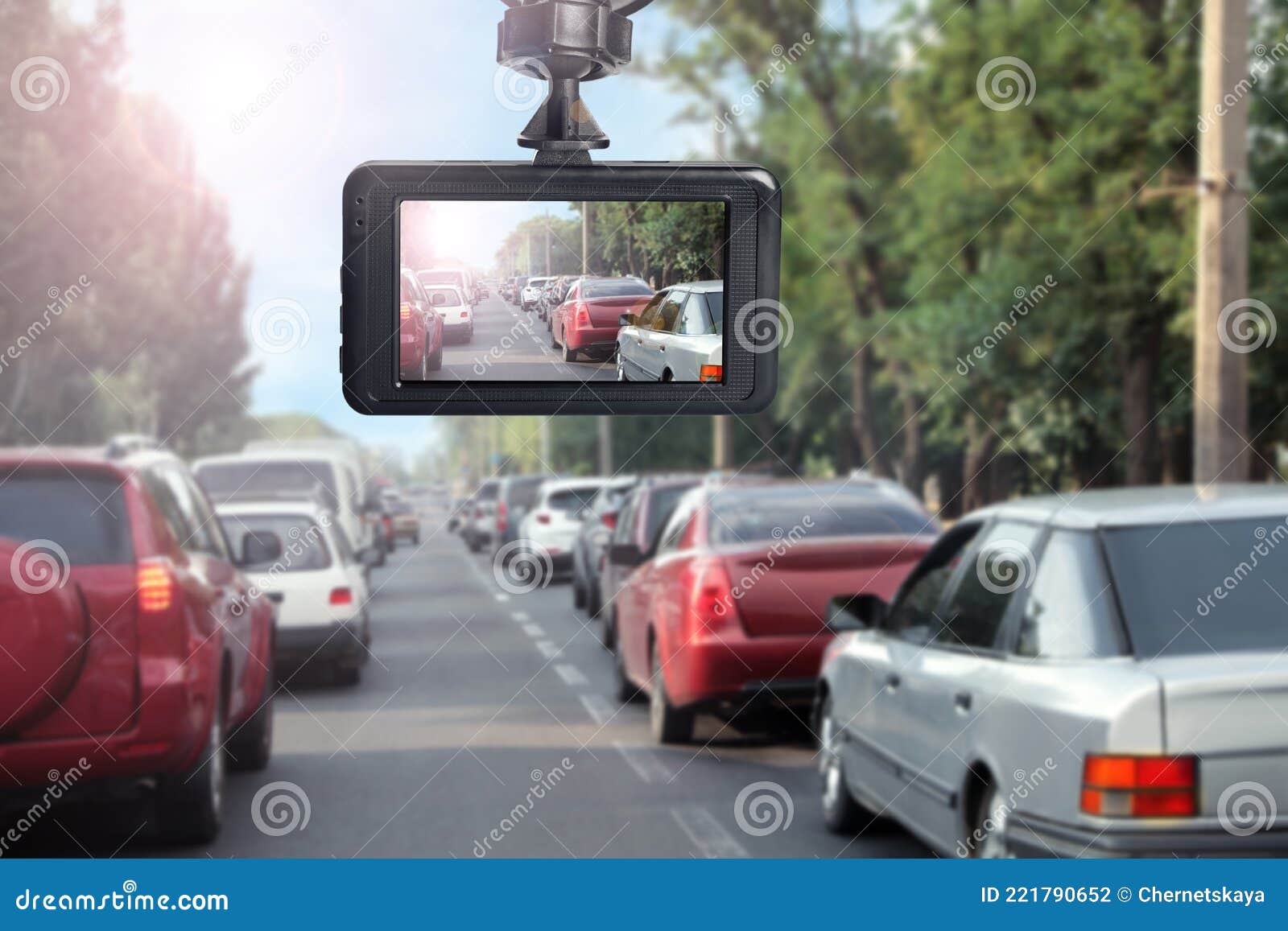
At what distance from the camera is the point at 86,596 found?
665 centimetres

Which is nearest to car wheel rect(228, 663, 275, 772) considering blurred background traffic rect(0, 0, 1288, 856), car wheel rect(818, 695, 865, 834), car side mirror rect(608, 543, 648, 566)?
blurred background traffic rect(0, 0, 1288, 856)

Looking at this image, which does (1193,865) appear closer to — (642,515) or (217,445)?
(642,515)

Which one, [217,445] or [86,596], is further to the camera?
[217,445]

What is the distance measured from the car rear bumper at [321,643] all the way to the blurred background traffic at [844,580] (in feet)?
0.10

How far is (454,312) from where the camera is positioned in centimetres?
274

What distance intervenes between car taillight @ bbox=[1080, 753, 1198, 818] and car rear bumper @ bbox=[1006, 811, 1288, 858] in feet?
0.13

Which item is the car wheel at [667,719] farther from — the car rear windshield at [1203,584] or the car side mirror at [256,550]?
the car rear windshield at [1203,584]

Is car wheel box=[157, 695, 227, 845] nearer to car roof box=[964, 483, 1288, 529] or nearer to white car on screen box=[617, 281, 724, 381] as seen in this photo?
car roof box=[964, 483, 1288, 529]

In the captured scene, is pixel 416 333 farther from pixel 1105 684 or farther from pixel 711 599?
pixel 711 599

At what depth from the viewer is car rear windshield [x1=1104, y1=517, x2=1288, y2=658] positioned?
4.68 m

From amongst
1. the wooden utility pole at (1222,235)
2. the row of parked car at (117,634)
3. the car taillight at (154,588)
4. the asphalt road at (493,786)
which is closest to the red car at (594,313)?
the asphalt road at (493,786)

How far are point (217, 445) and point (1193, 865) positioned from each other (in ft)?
320

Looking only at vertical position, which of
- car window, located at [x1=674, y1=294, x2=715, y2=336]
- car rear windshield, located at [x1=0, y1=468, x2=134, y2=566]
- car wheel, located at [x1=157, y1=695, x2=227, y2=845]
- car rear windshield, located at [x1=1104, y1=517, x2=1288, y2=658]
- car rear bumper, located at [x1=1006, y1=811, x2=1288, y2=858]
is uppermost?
car window, located at [x1=674, y1=294, x2=715, y2=336]

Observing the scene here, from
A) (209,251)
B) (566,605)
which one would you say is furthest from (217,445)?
(566,605)
